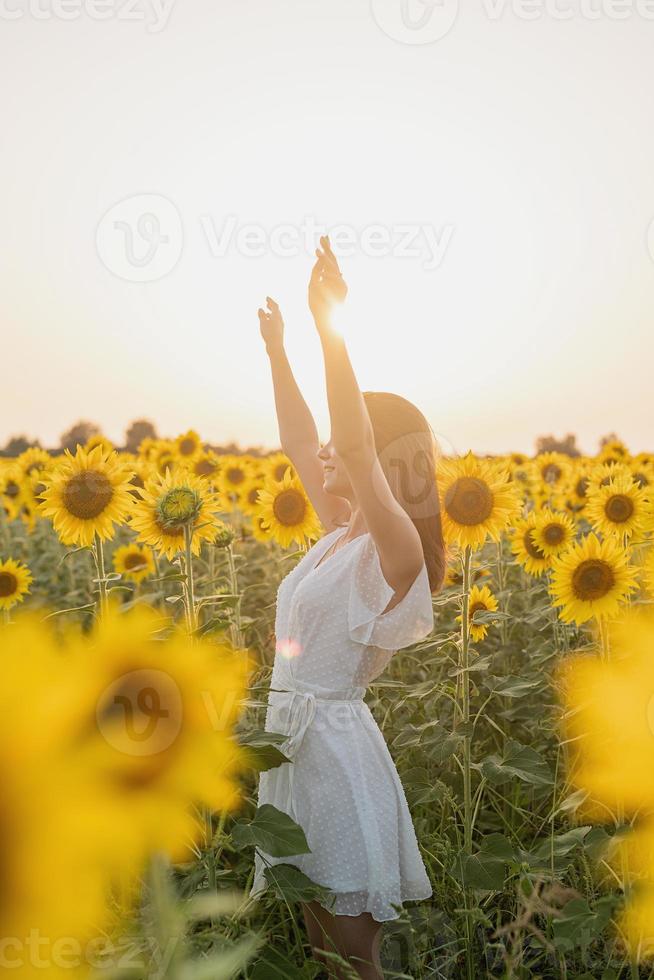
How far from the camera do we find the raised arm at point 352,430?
1.96 metres

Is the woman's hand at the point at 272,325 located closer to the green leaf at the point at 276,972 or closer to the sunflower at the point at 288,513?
the sunflower at the point at 288,513

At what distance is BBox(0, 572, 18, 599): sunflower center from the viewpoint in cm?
505

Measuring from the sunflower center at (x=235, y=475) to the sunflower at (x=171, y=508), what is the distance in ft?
13.4

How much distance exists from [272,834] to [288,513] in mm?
3241

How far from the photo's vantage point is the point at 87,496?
3.43m

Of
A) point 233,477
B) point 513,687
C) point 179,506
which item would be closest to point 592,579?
point 513,687

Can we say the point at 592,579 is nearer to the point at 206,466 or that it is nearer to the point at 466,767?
the point at 466,767

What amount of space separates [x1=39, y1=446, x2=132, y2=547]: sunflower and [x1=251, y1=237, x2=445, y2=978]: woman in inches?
45.6

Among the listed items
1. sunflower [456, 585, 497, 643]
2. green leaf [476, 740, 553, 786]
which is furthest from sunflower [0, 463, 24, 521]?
green leaf [476, 740, 553, 786]

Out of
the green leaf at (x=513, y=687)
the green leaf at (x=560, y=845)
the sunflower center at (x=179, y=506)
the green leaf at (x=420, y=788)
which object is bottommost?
the green leaf at (x=560, y=845)

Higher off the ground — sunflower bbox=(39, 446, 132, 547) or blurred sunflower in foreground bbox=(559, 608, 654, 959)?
sunflower bbox=(39, 446, 132, 547)

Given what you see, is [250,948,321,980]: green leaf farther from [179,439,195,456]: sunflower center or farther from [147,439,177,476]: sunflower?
[179,439,195,456]: sunflower center

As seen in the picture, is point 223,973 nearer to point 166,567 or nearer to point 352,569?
point 352,569

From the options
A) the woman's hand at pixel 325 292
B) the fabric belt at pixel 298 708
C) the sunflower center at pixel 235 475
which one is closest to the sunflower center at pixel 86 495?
the fabric belt at pixel 298 708
